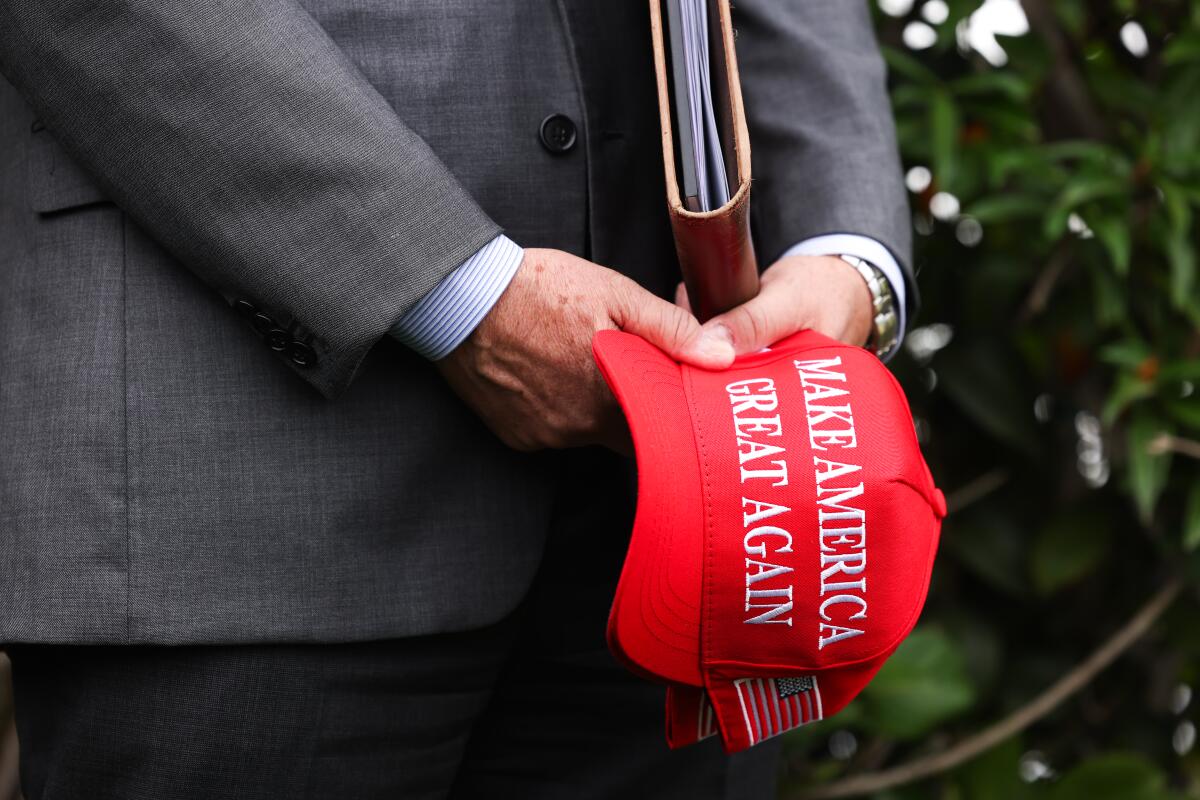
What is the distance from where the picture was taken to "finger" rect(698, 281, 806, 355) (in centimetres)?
72

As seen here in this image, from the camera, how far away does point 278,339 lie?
2.19 ft

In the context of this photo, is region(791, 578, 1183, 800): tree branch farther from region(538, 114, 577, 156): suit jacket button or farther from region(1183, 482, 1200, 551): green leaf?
region(538, 114, 577, 156): suit jacket button

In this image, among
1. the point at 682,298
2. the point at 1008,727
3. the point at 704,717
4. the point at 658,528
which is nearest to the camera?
the point at 658,528

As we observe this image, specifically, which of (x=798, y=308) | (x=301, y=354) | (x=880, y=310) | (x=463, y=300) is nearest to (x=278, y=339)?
(x=301, y=354)

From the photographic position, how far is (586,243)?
77 centimetres

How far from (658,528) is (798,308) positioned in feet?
0.78

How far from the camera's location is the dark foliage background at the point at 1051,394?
48.7 inches

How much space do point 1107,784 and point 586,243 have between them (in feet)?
3.59

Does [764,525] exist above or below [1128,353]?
above

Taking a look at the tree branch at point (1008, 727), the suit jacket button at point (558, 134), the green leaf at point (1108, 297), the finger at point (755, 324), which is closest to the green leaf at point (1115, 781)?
the tree branch at point (1008, 727)

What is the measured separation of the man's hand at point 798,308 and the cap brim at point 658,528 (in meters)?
0.07

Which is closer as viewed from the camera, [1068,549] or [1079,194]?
[1079,194]

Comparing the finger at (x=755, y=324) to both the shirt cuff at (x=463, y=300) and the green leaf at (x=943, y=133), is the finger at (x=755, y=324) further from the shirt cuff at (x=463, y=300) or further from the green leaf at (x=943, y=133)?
the green leaf at (x=943, y=133)

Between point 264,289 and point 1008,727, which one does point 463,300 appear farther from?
point 1008,727
